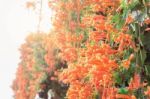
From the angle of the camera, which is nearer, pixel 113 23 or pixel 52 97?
pixel 113 23

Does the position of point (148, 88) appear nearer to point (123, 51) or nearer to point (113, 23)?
point (123, 51)

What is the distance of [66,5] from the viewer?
9.80 m

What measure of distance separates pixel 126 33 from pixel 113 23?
27 cm

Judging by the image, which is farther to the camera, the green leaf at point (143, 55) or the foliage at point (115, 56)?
the green leaf at point (143, 55)

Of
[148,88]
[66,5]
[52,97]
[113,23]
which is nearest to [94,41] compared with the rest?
[113,23]

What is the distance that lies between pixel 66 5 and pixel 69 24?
41 centimetres

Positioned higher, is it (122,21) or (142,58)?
(122,21)

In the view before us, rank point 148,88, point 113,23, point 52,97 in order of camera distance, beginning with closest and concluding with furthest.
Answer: point 148,88, point 113,23, point 52,97

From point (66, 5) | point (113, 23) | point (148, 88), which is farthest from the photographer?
point (66, 5)

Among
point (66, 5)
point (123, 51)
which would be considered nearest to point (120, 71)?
point (123, 51)

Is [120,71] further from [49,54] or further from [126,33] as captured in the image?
[49,54]

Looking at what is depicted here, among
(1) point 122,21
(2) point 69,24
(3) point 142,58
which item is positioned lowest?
(3) point 142,58

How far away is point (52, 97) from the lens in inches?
574

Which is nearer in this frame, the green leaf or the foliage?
the foliage
